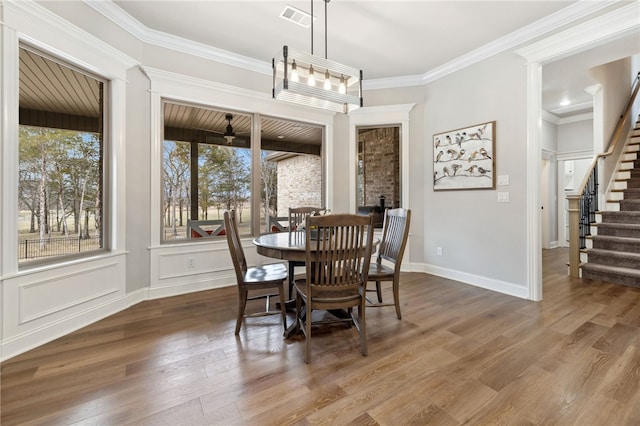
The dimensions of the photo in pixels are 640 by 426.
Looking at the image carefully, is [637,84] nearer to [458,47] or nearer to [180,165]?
[458,47]

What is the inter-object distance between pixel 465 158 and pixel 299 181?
2471 mm

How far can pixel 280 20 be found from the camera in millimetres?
2967

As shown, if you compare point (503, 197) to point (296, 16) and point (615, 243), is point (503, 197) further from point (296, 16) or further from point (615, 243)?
point (296, 16)

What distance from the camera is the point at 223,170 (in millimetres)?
3861

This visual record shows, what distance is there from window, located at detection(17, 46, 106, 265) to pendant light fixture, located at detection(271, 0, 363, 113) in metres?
1.86

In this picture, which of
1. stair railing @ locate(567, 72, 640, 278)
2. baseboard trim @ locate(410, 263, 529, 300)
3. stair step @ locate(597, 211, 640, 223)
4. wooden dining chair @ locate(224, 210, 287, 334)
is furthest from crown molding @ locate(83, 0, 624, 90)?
stair step @ locate(597, 211, 640, 223)

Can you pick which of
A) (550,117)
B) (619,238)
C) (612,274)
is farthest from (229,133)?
(550,117)

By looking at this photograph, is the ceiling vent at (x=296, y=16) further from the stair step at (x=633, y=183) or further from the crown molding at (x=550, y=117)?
the stair step at (x=633, y=183)

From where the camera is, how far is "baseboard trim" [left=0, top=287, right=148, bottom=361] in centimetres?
204

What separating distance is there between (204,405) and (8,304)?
1.69 meters

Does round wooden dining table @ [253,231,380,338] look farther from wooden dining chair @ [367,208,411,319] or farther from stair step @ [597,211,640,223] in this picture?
stair step @ [597,211,640,223]

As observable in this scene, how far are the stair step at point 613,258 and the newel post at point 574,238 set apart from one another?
192mm

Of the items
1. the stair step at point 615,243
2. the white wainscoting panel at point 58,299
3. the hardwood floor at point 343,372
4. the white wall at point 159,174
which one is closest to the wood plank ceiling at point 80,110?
A: the white wall at point 159,174

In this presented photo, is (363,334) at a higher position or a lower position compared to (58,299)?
lower
